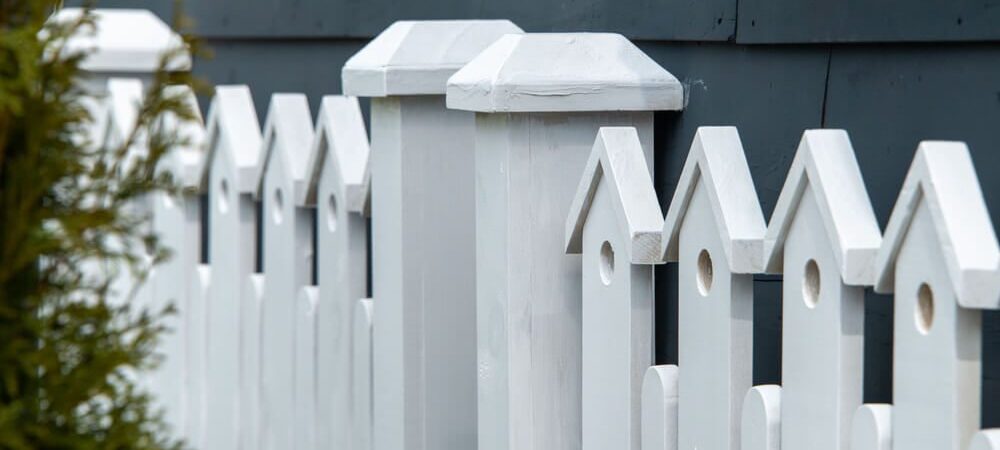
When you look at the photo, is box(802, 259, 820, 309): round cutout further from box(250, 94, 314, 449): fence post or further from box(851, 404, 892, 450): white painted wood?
box(250, 94, 314, 449): fence post

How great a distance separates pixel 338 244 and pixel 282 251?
259mm

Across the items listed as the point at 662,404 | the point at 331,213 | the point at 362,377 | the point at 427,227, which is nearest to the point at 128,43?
the point at 331,213

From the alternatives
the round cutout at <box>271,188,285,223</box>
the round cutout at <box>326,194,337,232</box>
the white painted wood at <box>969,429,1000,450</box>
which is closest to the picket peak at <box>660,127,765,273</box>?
the white painted wood at <box>969,429,1000,450</box>

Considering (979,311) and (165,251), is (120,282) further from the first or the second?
(979,311)

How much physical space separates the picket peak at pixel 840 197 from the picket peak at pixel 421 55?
2.95 feet

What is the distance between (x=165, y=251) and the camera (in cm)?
177

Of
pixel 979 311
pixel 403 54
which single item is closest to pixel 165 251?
pixel 403 54

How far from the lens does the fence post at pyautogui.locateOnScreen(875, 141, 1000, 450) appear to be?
1.35 meters

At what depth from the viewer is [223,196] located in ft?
10.5

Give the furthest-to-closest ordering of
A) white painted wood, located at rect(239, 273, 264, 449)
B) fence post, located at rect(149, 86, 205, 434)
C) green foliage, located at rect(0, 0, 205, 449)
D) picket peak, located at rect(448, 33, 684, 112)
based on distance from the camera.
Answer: fence post, located at rect(149, 86, 205, 434), white painted wood, located at rect(239, 273, 264, 449), picket peak, located at rect(448, 33, 684, 112), green foliage, located at rect(0, 0, 205, 449)

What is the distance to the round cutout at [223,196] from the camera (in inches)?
125

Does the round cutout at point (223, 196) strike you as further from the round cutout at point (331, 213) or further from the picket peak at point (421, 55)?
the picket peak at point (421, 55)

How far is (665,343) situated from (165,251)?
2.68 feet

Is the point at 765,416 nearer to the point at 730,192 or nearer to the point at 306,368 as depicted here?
the point at 730,192
